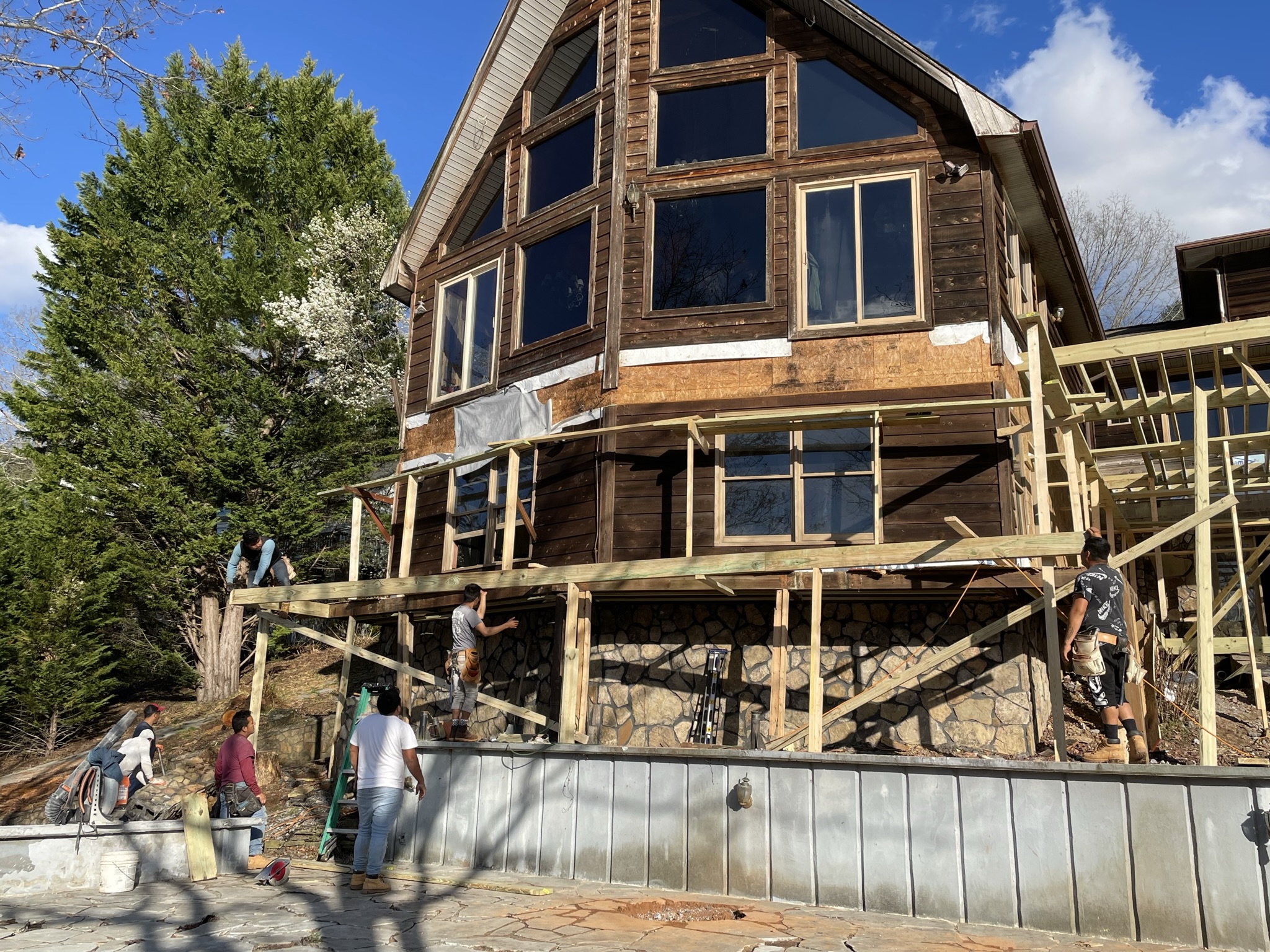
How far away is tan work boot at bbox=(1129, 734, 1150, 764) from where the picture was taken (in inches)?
309

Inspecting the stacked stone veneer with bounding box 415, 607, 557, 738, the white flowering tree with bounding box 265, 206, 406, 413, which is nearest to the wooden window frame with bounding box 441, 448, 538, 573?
the stacked stone veneer with bounding box 415, 607, 557, 738

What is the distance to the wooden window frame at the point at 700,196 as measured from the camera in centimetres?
1291

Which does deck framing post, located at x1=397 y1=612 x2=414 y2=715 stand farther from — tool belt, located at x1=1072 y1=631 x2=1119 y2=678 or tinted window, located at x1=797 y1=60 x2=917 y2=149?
tool belt, located at x1=1072 y1=631 x2=1119 y2=678

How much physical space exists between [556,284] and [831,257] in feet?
13.7

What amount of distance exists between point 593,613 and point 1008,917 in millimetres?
7075

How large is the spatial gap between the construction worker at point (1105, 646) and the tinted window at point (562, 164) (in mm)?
9417

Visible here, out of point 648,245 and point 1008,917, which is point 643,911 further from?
point 648,245

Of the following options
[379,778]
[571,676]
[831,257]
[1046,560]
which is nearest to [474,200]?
[831,257]

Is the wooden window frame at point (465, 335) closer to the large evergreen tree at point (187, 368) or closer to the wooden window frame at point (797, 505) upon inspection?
the wooden window frame at point (797, 505)

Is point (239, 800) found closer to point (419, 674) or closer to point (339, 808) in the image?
point (339, 808)

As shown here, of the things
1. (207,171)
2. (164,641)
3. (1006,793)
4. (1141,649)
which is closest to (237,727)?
(1006,793)

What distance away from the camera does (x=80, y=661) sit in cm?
2038

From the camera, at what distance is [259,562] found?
13820 millimetres

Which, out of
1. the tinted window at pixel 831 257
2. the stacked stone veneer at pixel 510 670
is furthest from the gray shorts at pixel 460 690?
the tinted window at pixel 831 257
